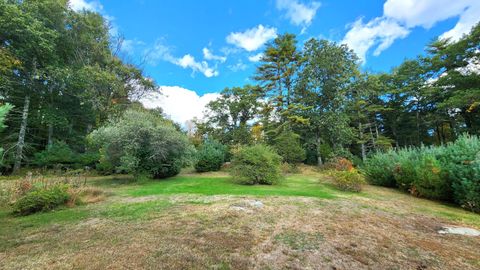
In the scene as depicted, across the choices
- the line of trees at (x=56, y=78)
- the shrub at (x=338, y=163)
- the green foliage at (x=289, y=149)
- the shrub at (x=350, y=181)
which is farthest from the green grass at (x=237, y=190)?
the line of trees at (x=56, y=78)

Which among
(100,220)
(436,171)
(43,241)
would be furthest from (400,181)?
(43,241)

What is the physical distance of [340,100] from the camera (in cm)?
1734

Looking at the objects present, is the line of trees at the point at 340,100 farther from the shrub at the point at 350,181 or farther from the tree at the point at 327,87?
the shrub at the point at 350,181

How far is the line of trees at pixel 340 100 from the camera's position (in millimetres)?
17188

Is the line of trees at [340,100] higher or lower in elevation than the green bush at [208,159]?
higher

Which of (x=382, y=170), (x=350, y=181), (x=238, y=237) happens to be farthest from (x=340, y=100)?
(x=238, y=237)

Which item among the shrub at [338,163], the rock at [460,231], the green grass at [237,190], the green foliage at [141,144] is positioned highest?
the green foliage at [141,144]

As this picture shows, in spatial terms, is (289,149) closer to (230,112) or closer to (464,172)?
(230,112)

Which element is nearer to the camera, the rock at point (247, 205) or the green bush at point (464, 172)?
the rock at point (247, 205)

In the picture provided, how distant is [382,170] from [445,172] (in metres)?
3.06

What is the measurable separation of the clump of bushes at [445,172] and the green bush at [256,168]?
4.97 metres

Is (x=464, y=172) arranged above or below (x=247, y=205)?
above

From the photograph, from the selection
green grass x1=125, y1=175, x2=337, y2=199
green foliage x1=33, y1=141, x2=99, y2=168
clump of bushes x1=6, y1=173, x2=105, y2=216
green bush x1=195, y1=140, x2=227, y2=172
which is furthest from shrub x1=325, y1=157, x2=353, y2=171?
green foliage x1=33, y1=141, x2=99, y2=168

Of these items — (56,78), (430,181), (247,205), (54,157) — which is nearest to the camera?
(247,205)
